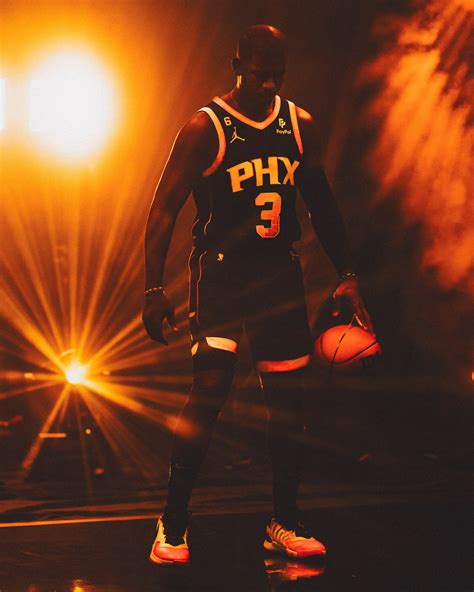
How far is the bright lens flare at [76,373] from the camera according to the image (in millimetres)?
7539

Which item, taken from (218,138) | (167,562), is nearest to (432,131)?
(218,138)

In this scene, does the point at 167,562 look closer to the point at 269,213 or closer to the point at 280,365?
the point at 280,365

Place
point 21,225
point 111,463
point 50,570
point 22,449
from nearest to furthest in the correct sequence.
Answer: point 50,570 → point 111,463 → point 22,449 → point 21,225

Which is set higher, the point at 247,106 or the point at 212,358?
the point at 247,106

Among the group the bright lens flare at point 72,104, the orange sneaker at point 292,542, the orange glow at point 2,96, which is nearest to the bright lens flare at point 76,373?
the bright lens flare at point 72,104

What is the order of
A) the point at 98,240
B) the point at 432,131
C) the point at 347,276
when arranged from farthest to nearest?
the point at 98,240 → the point at 432,131 → the point at 347,276

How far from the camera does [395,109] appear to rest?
281 inches

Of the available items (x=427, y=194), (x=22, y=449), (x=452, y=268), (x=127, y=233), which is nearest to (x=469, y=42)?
(x=427, y=194)

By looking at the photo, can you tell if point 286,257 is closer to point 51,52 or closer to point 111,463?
point 111,463

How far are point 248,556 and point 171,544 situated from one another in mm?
306

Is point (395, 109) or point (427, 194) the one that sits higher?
point (395, 109)

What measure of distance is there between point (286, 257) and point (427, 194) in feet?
12.3

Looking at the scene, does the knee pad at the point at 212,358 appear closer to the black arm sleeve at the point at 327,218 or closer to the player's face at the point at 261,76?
the black arm sleeve at the point at 327,218

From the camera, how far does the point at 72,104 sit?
24.7ft
